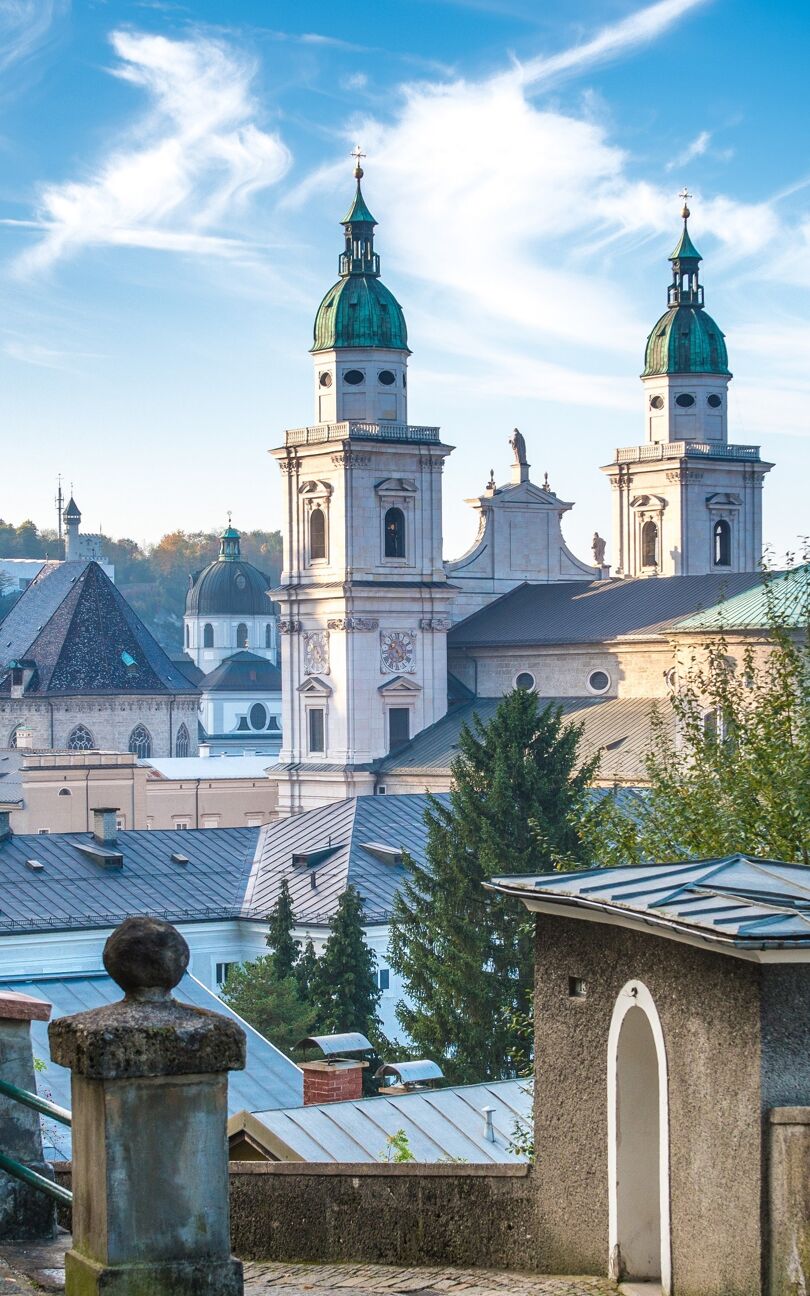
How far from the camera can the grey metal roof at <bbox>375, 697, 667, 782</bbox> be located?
5812 centimetres

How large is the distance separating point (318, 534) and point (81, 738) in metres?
18.4

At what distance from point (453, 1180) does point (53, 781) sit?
58.6 metres

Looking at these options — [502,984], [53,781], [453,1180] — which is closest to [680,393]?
[53,781]

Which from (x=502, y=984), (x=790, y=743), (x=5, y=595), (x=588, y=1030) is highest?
(x=5, y=595)

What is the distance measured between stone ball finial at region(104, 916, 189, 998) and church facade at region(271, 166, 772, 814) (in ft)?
193

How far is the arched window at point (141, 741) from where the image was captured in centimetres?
8444

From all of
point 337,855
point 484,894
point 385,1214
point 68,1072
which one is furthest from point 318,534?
point 385,1214

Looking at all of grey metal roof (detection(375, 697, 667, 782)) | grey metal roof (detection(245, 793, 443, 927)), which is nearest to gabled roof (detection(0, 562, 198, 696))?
grey metal roof (detection(375, 697, 667, 782))

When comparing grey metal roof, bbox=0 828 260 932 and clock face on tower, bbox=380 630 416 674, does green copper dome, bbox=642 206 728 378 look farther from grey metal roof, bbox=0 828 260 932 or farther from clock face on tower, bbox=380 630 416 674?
grey metal roof, bbox=0 828 260 932

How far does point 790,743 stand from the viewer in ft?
60.2

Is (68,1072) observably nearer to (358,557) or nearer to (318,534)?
(358,557)

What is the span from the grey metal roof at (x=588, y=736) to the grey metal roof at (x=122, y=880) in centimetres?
1378

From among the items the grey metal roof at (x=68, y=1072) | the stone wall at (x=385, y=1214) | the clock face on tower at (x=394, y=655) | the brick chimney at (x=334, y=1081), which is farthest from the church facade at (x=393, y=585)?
the stone wall at (x=385, y=1214)

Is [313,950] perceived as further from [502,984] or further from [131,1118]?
[131,1118]
